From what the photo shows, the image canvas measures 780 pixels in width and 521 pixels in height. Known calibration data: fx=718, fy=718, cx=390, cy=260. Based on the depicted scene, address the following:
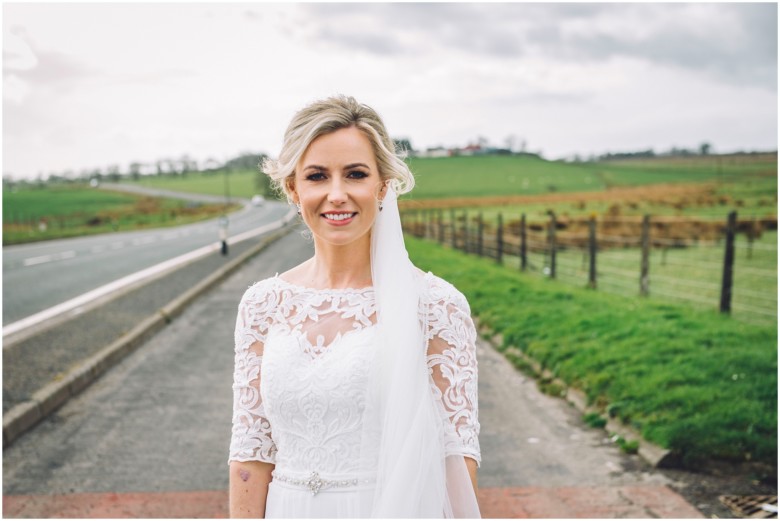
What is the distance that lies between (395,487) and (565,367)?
5.79 metres

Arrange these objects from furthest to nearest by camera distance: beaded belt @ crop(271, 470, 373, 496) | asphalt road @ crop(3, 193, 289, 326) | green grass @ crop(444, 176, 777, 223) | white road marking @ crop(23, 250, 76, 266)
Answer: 1. green grass @ crop(444, 176, 777, 223)
2. white road marking @ crop(23, 250, 76, 266)
3. asphalt road @ crop(3, 193, 289, 326)
4. beaded belt @ crop(271, 470, 373, 496)

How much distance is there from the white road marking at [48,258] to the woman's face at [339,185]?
846 inches

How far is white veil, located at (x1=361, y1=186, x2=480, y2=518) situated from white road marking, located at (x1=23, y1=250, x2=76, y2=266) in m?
21.6

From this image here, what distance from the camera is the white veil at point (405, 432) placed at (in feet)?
6.43

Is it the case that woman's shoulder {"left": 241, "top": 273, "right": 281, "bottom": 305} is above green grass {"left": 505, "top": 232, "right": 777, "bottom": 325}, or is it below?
above

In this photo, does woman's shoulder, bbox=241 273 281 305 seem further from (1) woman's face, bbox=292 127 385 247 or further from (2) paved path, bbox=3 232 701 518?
(2) paved path, bbox=3 232 701 518

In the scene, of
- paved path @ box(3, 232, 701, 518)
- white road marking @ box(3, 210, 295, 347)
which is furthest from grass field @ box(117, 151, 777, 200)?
paved path @ box(3, 232, 701, 518)

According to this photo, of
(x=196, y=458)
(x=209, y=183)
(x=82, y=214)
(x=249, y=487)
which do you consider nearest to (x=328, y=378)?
(x=249, y=487)

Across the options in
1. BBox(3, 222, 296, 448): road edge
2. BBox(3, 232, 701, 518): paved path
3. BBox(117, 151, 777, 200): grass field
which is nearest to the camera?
BBox(3, 232, 701, 518): paved path

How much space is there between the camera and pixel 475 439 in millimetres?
2078

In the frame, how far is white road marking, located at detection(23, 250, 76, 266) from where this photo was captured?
2167 cm

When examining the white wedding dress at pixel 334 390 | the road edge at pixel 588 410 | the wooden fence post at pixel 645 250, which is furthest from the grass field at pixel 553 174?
the white wedding dress at pixel 334 390

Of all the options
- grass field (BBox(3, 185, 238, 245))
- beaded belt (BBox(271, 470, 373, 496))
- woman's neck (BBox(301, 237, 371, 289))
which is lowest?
grass field (BBox(3, 185, 238, 245))

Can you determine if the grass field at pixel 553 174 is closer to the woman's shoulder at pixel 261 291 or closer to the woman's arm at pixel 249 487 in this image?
the woman's shoulder at pixel 261 291
